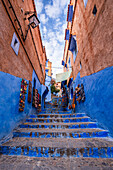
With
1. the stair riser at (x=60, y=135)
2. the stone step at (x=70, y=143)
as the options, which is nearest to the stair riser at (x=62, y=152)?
the stone step at (x=70, y=143)

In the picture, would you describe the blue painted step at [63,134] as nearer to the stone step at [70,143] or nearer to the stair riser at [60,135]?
the stair riser at [60,135]

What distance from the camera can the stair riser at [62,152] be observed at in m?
2.01

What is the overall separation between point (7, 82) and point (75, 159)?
298cm

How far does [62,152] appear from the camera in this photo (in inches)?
80.5

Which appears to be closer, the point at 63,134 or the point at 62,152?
the point at 62,152

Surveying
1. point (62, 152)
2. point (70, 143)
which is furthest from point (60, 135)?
point (62, 152)

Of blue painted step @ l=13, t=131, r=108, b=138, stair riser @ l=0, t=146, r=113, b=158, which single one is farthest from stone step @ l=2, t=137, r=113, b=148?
blue painted step @ l=13, t=131, r=108, b=138

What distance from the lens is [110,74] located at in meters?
2.91

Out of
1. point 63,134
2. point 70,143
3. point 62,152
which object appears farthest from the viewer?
point 63,134

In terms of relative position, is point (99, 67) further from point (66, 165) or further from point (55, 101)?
point (55, 101)

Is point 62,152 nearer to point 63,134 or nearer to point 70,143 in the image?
point 70,143

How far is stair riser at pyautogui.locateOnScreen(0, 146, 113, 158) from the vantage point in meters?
2.01

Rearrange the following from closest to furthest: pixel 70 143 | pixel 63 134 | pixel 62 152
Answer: pixel 62 152
pixel 70 143
pixel 63 134

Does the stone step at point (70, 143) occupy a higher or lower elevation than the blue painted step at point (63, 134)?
lower
